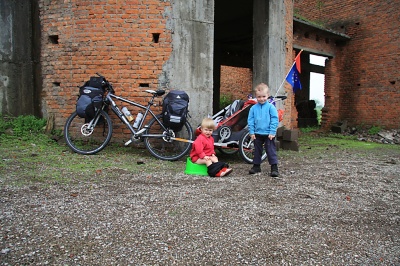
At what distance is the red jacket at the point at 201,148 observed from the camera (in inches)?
175

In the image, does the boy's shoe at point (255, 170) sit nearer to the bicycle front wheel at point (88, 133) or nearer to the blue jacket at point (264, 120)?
the blue jacket at point (264, 120)

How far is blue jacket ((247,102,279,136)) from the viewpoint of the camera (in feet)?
15.3

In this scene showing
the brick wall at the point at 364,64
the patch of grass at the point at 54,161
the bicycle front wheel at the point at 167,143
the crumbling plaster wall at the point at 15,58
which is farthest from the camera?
the brick wall at the point at 364,64

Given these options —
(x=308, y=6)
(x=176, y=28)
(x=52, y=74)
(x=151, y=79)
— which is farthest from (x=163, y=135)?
(x=308, y=6)

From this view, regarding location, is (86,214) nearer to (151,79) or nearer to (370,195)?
(370,195)

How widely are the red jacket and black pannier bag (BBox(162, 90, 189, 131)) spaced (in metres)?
0.86

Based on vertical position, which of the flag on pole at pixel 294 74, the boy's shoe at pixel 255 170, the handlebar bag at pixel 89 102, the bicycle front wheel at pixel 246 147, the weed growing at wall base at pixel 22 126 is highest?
the flag on pole at pixel 294 74

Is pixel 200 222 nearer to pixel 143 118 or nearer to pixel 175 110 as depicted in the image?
pixel 175 110

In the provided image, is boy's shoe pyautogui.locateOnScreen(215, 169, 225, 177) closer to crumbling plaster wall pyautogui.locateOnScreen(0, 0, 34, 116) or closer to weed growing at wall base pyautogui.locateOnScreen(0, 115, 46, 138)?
weed growing at wall base pyautogui.locateOnScreen(0, 115, 46, 138)

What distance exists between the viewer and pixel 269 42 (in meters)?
7.44

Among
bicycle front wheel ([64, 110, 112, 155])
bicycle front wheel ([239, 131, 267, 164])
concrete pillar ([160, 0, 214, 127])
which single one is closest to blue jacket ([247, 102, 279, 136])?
bicycle front wheel ([239, 131, 267, 164])

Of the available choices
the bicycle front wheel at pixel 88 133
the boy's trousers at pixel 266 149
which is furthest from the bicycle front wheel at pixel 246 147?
the bicycle front wheel at pixel 88 133

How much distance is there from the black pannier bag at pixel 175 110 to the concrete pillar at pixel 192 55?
31.2 inches

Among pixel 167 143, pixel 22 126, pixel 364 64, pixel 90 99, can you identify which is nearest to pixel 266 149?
pixel 167 143
